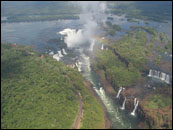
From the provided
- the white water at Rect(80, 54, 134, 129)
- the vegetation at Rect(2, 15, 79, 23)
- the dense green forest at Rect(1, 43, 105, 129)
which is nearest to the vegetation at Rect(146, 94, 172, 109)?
the white water at Rect(80, 54, 134, 129)

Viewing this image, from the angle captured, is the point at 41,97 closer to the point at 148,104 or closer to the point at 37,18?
the point at 148,104

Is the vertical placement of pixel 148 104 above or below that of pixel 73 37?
below

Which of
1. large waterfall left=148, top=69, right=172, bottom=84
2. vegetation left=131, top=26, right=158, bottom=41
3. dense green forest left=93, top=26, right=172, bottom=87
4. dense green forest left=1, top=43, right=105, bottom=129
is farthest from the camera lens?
vegetation left=131, top=26, right=158, bottom=41

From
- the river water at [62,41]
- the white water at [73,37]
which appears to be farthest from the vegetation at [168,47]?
the white water at [73,37]

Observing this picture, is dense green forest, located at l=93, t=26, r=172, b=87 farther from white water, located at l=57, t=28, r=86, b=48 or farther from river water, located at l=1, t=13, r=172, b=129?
white water, located at l=57, t=28, r=86, b=48

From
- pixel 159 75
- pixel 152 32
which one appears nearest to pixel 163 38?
pixel 152 32

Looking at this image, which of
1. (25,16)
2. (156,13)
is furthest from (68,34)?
(156,13)
